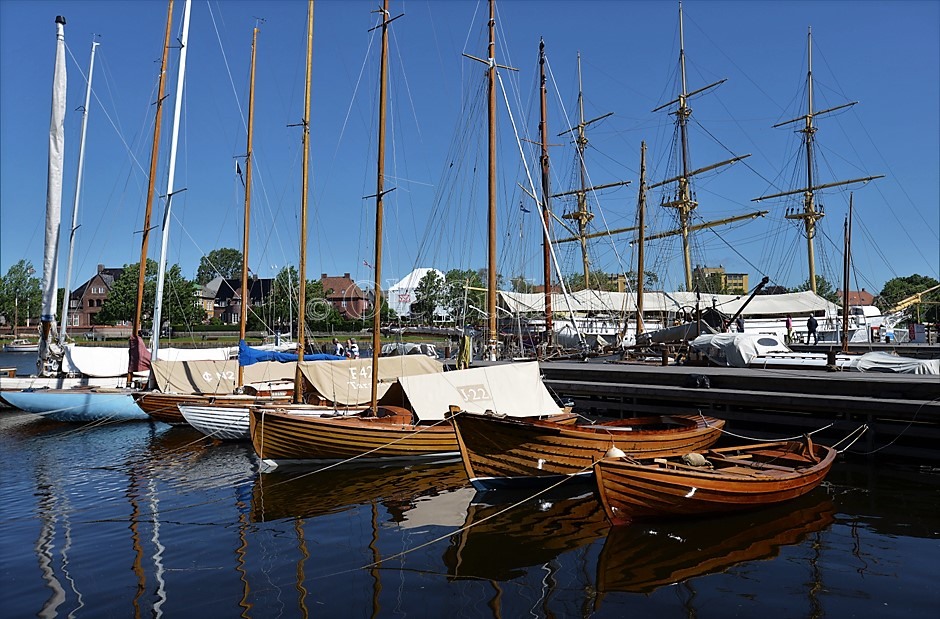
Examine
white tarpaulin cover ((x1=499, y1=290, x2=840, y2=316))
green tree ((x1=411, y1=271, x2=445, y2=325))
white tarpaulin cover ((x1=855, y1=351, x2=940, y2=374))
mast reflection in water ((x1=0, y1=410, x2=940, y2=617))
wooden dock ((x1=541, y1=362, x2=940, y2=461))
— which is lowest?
mast reflection in water ((x1=0, y1=410, x2=940, y2=617))

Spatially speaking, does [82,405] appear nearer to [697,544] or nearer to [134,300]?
[697,544]

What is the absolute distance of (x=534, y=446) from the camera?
42.4ft

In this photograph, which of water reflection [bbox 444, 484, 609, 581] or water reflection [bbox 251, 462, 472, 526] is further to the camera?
water reflection [bbox 251, 462, 472, 526]

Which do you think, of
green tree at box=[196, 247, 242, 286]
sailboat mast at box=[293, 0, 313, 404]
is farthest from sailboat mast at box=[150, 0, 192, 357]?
green tree at box=[196, 247, 242, 286]

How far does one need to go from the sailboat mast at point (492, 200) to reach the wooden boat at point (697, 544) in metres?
14.6

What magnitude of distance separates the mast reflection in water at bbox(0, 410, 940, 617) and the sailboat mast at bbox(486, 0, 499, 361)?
34.7 ft

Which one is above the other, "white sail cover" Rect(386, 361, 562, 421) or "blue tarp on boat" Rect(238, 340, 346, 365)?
"blue tarp on boat" Rect(238, 340, 346, 365)

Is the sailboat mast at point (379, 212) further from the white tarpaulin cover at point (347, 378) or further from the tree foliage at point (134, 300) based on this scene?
the tree foliage at point (134, 300)

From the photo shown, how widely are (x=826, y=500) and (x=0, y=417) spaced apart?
2929 cm

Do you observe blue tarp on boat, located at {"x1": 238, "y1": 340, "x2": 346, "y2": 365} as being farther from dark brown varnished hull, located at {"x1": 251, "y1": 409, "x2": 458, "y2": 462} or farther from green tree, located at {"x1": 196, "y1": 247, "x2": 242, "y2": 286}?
green tree, located at {"x1": 196, "y1": 247, "x2": 242, "y2": 286}

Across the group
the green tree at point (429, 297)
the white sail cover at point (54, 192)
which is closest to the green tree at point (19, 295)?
the green tree at point (429, 297)

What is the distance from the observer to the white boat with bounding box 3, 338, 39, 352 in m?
81.3

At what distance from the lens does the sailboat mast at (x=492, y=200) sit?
2538 centimetres

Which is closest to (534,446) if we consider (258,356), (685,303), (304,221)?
(304,221)
